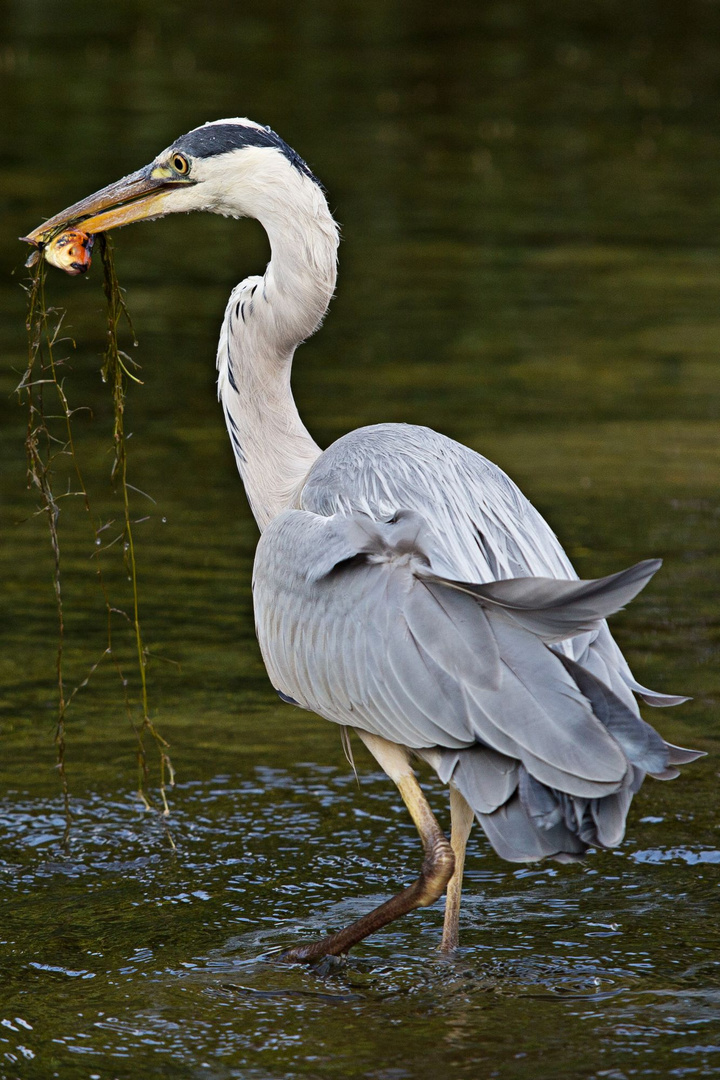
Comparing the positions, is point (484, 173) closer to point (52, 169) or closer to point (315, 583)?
point (52, 169)

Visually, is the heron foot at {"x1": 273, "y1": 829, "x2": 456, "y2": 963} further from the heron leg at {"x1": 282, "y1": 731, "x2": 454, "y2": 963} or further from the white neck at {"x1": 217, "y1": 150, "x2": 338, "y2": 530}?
the white neck at {"x1": 217, "y1": 150, "x2": 338, "y2": 530}

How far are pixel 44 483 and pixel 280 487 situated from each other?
0.76 metres

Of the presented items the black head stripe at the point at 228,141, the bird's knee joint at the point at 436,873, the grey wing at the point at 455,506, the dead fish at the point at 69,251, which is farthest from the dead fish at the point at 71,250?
the bird's knee joint at the point at 436,873

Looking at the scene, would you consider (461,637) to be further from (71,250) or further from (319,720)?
(319,720)

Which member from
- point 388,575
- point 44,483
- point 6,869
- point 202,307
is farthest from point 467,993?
point 202,307

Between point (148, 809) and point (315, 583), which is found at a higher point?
point (315, 583)

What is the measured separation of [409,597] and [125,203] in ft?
6.04

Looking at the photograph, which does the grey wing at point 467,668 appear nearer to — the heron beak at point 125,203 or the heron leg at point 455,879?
the heron leg at point 455,879

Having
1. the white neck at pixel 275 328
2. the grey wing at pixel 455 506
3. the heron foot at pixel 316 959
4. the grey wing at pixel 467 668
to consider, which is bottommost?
the heron foot at pixel 316 959

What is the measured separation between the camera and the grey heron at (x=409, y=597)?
4.45 metres

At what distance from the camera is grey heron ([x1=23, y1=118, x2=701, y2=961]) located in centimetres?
445

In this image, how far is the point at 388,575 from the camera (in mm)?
4773

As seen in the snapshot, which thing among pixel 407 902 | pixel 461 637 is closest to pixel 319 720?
pixel 407 902

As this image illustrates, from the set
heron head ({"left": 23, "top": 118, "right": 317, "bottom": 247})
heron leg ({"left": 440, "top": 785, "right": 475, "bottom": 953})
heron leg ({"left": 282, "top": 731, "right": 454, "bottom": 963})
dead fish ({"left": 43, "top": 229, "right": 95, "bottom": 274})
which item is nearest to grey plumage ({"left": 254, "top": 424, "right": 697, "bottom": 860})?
heron leg ({"left": 282, "top": 731, "right": 454, "bottom": 963})
